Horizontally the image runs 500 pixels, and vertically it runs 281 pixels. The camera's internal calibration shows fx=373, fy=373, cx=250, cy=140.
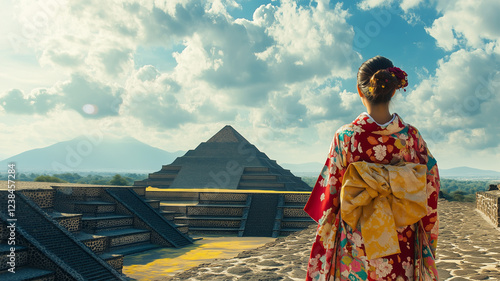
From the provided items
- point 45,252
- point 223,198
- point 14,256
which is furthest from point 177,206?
point 14,256

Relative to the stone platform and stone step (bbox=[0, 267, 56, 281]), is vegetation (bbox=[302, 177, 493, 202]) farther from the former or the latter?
stone step (bbox=[0, 267, 56, 281])

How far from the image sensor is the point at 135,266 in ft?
31.6

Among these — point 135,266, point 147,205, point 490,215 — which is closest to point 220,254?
point 135,266

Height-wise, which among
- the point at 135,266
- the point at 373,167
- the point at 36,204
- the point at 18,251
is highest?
the point at 373,167

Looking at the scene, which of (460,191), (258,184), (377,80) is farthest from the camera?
(460,191)

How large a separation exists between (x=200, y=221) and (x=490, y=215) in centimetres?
1068

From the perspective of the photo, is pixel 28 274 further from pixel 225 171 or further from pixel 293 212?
pixel 225 171

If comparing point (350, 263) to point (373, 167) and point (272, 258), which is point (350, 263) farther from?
point (272, 258)

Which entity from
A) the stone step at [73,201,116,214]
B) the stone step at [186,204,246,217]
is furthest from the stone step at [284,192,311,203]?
the stone step at [73,201,116,214]

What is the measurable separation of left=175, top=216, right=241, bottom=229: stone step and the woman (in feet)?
45.6

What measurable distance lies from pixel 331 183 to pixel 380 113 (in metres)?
0.54

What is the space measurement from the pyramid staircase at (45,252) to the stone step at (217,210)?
8176 mm

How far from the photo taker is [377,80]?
2.28m

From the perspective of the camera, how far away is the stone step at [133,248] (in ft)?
35.7
